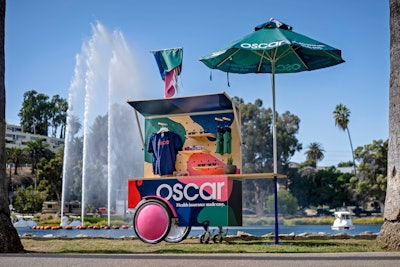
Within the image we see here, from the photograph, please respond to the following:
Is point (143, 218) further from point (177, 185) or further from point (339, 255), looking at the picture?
point (339, 255)

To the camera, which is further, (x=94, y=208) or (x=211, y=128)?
(x=94, y=208)

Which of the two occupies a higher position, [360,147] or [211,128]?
[360,147]

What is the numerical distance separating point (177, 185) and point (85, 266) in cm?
580

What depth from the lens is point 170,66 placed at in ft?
50.3

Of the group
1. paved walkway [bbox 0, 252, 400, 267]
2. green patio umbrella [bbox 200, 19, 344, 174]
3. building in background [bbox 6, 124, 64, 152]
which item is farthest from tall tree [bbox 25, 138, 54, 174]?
paved walkway [bbox 0, 252, 400, 267]

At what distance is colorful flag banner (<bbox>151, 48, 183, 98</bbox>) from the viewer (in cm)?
1522

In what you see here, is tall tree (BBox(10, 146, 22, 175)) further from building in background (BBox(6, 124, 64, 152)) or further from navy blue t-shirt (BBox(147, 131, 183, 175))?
navy blue t-shirt (BBox(147, 131, 183, 175))

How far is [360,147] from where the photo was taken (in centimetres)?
7606

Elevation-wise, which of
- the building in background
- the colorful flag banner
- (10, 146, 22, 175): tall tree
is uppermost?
the building in background

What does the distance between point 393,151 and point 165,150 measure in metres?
6.08

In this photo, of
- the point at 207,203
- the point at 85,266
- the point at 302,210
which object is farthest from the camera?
the point at 302,210

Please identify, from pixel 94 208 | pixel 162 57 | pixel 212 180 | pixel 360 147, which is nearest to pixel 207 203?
pixel 212 180

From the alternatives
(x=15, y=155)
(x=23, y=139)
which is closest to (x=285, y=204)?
(x=15, y=155)

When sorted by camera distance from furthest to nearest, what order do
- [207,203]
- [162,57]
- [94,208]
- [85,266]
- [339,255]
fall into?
[94,208]
[162,57]
[207,203]
[339,255]
[85,266]
